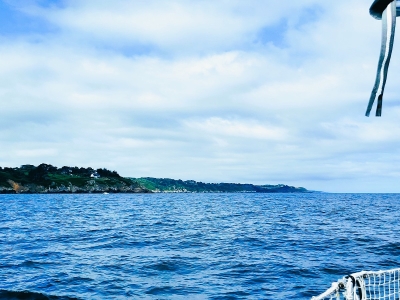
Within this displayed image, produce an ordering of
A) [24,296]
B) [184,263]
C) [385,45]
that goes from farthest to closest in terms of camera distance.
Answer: [184,263] < [24,296] < [385,45]

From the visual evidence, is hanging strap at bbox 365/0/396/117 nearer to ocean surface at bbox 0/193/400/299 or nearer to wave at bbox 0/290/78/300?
ocean surface at bbox 0/193/400/299

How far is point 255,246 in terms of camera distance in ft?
107

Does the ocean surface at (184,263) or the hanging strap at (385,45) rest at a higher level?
the hanging strap at (385,45)

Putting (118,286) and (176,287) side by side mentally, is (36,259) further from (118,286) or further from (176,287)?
(176,287)

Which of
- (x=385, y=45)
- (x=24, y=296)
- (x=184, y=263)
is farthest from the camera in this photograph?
(x=184, y=263)

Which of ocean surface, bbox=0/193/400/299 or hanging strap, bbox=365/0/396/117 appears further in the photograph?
ocean surface, bbox=0/193/400/299

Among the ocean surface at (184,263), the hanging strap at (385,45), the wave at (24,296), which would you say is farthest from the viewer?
the ocean surface at (184,263)

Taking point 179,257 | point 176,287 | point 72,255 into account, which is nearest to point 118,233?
point 72,255

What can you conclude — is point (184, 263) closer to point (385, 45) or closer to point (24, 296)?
point (24, 296)

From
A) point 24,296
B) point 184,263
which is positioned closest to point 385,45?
point 24,296

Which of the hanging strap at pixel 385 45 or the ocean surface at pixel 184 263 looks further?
the ocean surface at pixel 184 263

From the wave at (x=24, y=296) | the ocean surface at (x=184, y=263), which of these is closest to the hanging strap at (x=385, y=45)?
the ocean surface at (x=184, y=263)

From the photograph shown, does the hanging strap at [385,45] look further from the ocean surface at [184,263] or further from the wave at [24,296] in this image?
the wave at [24,296]

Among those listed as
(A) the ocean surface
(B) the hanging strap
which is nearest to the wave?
(A) the ocean surface
